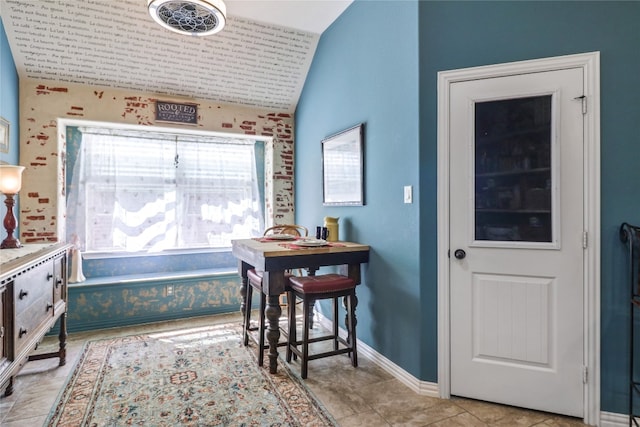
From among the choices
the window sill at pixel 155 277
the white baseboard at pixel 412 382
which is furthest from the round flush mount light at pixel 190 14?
Result: the white baseboard at pixel 412 382

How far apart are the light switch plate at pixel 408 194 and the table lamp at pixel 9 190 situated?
8.42 feet

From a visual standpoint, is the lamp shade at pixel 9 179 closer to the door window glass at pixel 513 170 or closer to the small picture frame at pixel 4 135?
the small picture frame at pixel 4 135

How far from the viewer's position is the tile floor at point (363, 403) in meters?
1.92

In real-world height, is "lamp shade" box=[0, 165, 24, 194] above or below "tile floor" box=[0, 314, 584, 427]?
above

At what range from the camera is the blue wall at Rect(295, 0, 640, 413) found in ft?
6.06

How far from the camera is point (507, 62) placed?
2.04 metres

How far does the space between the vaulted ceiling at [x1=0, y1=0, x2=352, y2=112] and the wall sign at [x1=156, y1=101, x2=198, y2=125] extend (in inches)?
5.0

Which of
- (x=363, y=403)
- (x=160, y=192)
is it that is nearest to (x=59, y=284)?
(x=160, y=192)

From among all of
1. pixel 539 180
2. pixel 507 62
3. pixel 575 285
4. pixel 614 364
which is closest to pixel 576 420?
pixel 614 364

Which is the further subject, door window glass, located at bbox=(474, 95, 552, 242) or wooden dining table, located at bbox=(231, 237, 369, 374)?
wooden dining table, located at bbox=(231, 237, 369, 374)

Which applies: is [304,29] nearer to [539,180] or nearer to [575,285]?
[539,180]

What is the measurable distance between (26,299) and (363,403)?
193 centimetres

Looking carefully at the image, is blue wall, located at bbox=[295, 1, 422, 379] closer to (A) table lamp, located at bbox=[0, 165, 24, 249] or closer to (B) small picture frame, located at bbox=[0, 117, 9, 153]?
(A) table lamp, located at bbox=[0, 165, 24, 249]

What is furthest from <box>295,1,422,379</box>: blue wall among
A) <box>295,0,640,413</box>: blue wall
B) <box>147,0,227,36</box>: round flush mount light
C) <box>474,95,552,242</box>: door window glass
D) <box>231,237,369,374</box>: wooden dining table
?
<box>147,0,227,36</box>: round flush mount light
